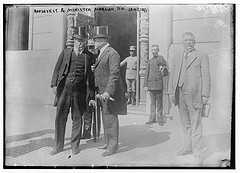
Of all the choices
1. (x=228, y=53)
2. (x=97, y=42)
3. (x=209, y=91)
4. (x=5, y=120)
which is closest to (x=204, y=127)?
(x=209, y=91)

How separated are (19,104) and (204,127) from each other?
2718mm

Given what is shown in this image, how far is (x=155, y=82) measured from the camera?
4.06 meters

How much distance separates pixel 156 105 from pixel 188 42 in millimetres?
1019

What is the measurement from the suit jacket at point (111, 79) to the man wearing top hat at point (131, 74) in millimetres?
99

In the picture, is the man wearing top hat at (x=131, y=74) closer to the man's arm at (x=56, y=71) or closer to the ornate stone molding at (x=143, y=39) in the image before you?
the ornate stone molding at (x=143, y=39)

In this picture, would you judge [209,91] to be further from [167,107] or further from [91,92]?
[91,92]

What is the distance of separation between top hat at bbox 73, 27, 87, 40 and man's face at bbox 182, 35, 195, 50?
1438mm

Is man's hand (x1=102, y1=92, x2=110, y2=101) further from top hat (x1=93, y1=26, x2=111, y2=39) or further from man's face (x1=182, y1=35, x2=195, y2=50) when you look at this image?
man's face (x1=182, y1=35, x2=195, y2=50)

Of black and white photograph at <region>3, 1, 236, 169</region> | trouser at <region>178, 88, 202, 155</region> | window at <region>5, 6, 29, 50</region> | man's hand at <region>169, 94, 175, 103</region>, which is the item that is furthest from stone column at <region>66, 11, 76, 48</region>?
trouser at <region>178, 88, 202, 155</region>

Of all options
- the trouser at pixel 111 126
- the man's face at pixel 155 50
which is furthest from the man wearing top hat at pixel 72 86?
the man's face at pixel 155 50

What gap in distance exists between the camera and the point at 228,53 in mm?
4023

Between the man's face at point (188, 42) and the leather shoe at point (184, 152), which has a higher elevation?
the man's face at point (188, 42)

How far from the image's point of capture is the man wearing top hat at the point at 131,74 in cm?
403

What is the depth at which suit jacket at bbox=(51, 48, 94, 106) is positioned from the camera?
4.01 metres
